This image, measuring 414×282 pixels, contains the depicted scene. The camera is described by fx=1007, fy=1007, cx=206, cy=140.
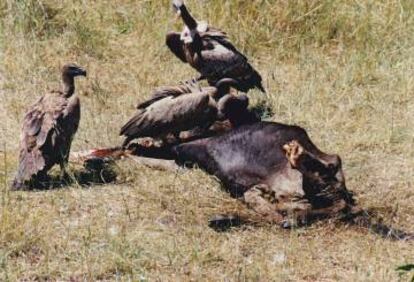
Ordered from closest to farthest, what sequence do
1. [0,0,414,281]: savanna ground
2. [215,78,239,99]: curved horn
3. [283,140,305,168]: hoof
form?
[0,0,414,281]: savanna ground < [283,140,305,168]: hoof < [215,78,239,99]: curved horn

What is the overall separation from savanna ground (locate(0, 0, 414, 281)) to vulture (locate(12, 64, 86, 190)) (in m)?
0.15

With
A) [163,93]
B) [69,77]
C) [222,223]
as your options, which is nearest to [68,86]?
[69,77]

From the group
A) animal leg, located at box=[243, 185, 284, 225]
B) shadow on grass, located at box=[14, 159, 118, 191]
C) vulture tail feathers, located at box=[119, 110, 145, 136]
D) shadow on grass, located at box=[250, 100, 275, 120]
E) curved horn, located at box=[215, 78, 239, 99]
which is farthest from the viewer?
shadow on grass, located at box=[250, 100, 275, 120]

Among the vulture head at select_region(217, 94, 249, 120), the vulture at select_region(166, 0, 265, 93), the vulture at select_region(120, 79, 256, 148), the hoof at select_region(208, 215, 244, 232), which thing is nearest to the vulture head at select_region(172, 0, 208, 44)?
the vulture at select_region(166, 0, 265, 93)

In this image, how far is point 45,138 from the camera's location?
650 centimetres

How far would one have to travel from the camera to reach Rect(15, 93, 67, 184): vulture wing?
641cm

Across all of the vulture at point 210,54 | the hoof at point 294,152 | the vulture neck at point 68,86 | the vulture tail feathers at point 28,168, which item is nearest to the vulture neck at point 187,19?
the vulture at point 210,54

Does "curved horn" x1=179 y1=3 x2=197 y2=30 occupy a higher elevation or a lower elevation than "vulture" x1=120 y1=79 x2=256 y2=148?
higher

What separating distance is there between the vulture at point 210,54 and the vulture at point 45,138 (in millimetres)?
1669

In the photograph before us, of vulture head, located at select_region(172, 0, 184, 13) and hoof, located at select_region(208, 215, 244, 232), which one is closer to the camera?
hoof, located at select_region(208, 215, 244, 232)

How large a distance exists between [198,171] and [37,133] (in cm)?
111

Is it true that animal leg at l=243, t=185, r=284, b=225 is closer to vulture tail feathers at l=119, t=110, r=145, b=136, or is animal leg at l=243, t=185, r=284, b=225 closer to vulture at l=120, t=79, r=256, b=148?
vulture at l=120, t=79, r=256, b=148

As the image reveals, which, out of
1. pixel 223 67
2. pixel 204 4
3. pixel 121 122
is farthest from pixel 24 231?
pixel 204 4

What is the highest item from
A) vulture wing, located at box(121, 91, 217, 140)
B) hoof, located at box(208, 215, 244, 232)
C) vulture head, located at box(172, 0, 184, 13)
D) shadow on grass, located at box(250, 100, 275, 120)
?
vulture head, located at box(172, 0, 184, 13)
